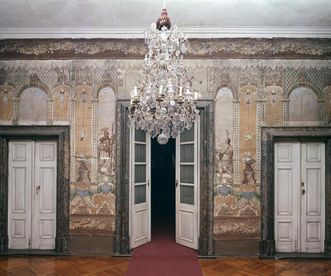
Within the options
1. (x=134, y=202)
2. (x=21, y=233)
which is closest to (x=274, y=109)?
(x=134, y=202)

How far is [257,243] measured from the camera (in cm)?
488

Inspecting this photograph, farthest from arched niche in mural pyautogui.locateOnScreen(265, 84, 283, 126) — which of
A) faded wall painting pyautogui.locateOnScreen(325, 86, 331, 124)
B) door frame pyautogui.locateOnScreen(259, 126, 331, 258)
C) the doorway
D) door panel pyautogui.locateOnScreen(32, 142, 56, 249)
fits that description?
the doorway

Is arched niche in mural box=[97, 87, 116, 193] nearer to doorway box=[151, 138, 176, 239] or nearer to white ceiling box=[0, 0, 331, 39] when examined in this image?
white ceiling box=[0, 0, 331, 39]

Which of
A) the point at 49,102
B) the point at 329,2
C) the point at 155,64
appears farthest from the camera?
the point at 49,102

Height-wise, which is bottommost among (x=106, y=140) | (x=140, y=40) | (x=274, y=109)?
(x=106, y=140)

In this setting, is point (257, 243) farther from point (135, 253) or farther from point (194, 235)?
point (135, 253)

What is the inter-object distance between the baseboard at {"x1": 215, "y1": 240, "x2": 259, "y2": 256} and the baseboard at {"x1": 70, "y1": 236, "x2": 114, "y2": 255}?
1934 mm

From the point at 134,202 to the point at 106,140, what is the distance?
1.25 m

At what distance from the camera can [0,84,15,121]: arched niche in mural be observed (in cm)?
502

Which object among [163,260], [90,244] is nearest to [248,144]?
[163,260]

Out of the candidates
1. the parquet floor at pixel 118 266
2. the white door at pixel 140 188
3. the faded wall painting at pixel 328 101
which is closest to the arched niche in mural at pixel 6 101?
the white door at pixel 140 188

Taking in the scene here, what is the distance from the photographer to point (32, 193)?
509 centimetres

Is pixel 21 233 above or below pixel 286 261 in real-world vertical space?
above

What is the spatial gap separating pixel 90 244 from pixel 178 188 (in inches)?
74.0
